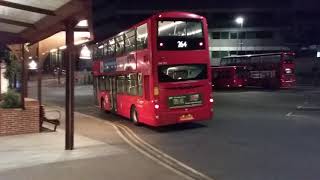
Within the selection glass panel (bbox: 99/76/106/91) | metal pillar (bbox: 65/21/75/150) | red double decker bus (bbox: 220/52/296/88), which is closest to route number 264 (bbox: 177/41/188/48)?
metal pillar (bbox: 65/21/75/150)

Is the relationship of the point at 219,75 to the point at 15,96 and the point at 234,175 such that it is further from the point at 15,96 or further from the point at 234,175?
the point at 234,175

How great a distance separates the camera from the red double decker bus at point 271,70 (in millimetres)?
46719

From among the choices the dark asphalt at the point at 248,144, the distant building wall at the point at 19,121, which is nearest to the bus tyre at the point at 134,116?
the dark asphalt at the point at 248,144

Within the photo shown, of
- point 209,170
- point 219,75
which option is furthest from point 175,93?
point 219,75

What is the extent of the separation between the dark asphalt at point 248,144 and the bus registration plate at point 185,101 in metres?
0.96

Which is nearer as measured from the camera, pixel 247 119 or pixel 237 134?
pixel 237 134

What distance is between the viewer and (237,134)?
1717cm

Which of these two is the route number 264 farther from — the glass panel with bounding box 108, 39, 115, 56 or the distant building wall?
the glass panel with bounding box 108, 39, 115, 56

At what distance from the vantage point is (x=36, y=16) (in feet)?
48.6

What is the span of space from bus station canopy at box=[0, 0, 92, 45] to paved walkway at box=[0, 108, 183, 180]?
3.35 m

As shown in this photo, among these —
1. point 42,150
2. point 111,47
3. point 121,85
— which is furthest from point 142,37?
point 42,150

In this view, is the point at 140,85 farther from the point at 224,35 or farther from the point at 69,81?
the point at 224,35

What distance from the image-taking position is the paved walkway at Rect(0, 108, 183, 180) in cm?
1002

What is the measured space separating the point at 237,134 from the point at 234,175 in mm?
6989
